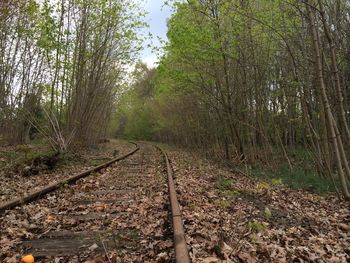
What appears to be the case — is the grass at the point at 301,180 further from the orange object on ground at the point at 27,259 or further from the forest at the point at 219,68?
the orange object on ground at the point at 27,259

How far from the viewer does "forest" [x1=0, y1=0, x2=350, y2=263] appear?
389 centimetres

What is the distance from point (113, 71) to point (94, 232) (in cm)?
1702

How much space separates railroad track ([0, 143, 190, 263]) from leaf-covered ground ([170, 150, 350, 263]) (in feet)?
1.09

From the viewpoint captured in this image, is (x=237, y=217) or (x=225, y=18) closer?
(x=237, y=217)

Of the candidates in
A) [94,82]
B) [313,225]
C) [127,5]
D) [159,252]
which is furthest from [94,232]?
[94,82]

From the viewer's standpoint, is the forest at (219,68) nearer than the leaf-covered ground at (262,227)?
No

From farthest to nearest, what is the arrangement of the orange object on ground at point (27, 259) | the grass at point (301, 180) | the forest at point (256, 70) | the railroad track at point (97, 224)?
the forest at point (256, 70) → the grass at point (301, 180) → the railroad track at point (97, 224) → the orange object on ground at point (27, 259)

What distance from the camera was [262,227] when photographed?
3949 millimetres

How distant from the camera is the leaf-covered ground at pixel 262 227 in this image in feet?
11.6

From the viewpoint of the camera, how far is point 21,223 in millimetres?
4434

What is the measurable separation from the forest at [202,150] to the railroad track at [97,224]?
2 centimetres

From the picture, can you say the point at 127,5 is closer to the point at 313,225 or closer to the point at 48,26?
the point at 48,26

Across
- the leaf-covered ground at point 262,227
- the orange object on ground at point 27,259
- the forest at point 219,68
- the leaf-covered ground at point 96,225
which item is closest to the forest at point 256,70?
the forest at point 219,68

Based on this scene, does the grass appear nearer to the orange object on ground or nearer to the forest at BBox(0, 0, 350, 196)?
the forest at BBox(0, 0, 350, 196)
